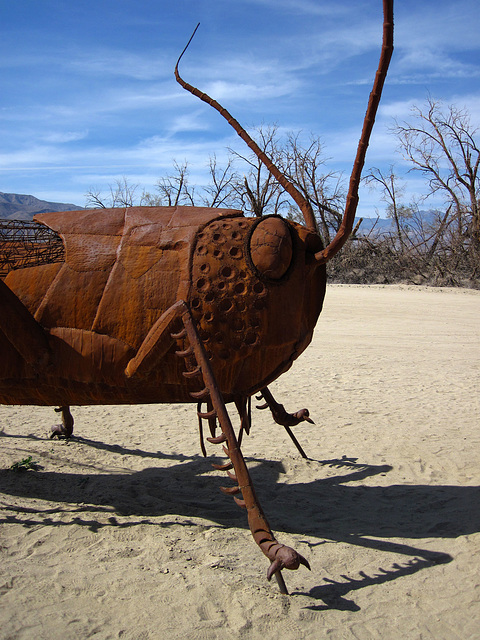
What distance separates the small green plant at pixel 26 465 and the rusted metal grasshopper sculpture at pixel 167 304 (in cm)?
150

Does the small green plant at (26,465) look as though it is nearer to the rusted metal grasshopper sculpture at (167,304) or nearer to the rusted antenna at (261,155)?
the rusted metal grasshopper sculpture at (167,304)

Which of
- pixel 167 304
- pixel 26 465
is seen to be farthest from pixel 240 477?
pixel 26 465

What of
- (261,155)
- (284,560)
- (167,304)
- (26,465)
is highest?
(261,155)

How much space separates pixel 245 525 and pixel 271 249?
1811 mm

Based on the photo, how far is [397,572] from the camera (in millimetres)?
2781

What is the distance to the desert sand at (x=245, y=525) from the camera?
7.78 feet

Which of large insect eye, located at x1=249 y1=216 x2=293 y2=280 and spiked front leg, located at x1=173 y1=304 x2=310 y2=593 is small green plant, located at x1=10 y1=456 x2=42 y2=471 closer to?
spiked front leg, located at x1=173 y1=304 x2=310 y2=593

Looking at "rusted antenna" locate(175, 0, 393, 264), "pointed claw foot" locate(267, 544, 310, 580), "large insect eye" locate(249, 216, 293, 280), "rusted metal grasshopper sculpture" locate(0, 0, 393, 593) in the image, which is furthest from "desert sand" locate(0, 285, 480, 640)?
"rusted antenna" locate(175, 0, 393, 264)

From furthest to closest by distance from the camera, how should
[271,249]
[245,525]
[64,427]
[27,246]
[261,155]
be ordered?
[64,427] < [245,525] < [27,246] < [261,155] < [271,249]

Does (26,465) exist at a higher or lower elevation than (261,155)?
lower

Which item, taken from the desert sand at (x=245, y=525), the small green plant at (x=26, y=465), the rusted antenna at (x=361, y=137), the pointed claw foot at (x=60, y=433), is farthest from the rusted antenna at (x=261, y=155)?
the pointed claw foot at (x=60, y=433)

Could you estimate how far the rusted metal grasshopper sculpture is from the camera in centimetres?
269

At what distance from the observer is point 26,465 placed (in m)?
4.32

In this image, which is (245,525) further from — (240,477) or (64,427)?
(64,427)
